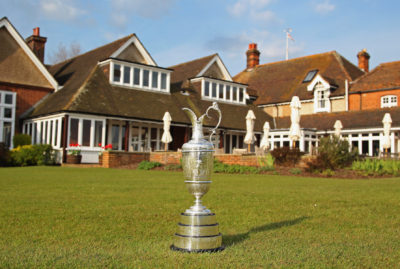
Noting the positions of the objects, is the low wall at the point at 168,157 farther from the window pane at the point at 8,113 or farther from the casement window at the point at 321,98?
the casement window at the point at 321,98

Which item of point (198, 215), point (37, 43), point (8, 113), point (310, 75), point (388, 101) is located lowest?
point (198, 215)

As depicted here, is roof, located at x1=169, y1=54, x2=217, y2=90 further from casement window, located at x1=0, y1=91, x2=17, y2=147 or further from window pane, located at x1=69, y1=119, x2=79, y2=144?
casement window, located at x1=0, y1=91, x2=17, y2=147

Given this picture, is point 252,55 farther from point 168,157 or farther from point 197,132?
point 197,132

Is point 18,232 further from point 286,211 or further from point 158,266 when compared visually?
point 286,211

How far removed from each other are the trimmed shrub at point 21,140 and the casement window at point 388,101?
25.0 metres

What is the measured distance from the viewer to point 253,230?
17.0 feet

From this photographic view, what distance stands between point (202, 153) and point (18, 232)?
2454 millimetres

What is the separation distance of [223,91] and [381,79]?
12.2 meters

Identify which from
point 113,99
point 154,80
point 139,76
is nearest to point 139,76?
point 139,76

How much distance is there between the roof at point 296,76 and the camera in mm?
34938

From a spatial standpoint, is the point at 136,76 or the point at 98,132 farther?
the point at 136,76

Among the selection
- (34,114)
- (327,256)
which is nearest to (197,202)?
(327,256)

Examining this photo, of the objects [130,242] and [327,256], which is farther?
[130,242]

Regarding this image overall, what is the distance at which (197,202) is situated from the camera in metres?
4.35
